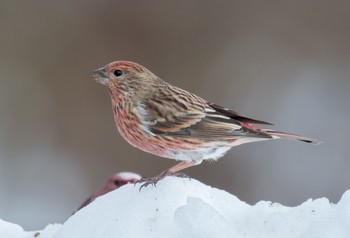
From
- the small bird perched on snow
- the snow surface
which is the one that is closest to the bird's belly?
the small bird perched on snow

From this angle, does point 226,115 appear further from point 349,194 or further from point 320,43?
point 320,43

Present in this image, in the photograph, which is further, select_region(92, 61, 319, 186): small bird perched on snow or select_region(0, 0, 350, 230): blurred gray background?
select_region(0, 0, 350, 230): blurred gray background

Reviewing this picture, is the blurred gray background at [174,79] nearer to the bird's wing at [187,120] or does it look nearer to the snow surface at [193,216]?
the bird's wing at [187,120]

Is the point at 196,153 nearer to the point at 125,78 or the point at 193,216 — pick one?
the point at 125,78

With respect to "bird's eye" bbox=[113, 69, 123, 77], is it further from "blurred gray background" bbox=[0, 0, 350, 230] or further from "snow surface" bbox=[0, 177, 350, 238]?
"blurred gray background" bbox=[0, 0, 350, 230]

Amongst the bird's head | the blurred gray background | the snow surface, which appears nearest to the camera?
the snow surface

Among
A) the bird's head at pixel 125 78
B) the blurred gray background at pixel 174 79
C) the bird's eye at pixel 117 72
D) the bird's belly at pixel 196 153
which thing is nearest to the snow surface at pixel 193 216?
the bird's belly at pixel 196 153

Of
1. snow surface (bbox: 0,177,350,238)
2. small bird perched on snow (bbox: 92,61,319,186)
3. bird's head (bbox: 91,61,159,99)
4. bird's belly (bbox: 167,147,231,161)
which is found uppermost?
bird's head (bbox: 91,61,159,99)
